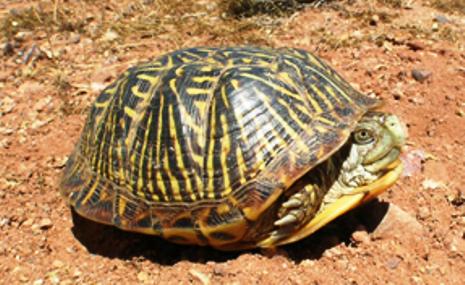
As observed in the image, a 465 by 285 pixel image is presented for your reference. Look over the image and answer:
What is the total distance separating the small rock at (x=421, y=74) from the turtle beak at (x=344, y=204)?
2.01 m

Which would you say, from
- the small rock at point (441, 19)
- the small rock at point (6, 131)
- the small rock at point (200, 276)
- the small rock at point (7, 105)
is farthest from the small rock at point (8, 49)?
the small rock at point (441, 19)

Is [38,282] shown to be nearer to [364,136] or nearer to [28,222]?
[28,222]

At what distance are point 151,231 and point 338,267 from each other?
1210 mm

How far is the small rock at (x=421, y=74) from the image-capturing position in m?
4.65

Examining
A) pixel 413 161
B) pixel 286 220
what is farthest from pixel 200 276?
pixel 413 161

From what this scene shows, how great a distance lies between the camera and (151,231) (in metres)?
3.10

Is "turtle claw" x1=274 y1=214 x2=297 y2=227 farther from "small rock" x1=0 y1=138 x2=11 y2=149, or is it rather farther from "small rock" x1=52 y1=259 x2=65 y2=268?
"small rock" x1=0 y1=138 x2=11 y2=149

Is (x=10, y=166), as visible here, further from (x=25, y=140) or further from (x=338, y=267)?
(x=338, y=267)

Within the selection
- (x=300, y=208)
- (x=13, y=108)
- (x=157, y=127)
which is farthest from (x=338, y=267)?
(x=13, y=108)

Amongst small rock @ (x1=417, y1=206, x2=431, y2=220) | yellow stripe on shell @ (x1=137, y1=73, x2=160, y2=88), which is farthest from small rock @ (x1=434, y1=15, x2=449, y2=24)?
yellow stripe on shell @ (x1=137, y1=73, x2=160, y2=88)

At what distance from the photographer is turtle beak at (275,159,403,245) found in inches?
115

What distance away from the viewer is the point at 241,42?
5777 mm

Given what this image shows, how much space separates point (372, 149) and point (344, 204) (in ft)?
1.34

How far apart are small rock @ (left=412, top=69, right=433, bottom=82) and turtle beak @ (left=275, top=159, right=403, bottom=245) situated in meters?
2.01
